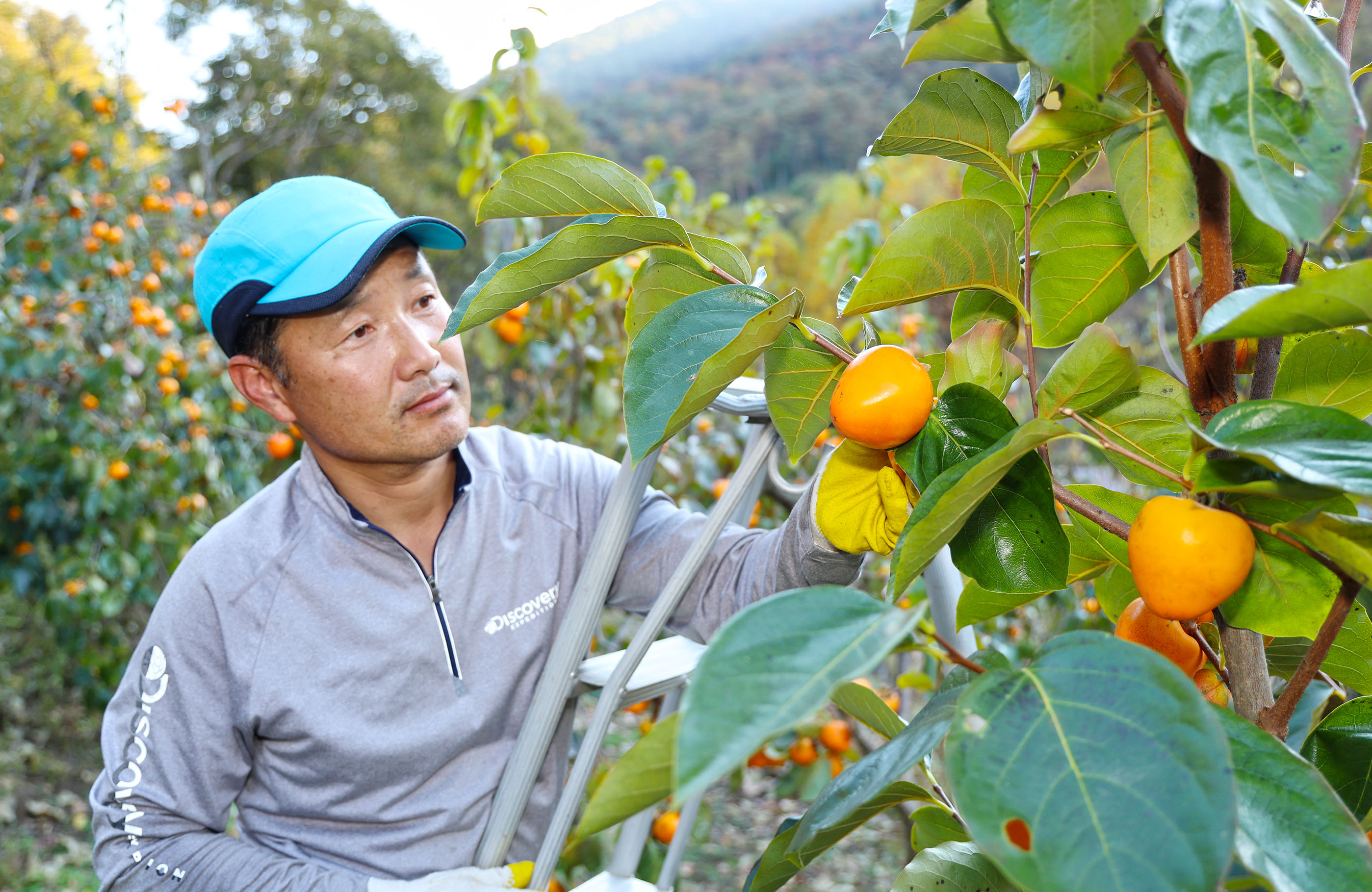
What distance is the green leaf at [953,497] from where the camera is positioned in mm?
410

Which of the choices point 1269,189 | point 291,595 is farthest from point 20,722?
point 1269,189

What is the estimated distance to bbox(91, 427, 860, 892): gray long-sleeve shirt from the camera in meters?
1.18

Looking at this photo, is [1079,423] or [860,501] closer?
[1079,423]

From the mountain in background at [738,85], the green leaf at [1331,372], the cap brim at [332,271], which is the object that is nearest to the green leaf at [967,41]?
the green leaf at [1331,372]

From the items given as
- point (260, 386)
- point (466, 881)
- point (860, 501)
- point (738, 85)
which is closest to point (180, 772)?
point (466, 881)

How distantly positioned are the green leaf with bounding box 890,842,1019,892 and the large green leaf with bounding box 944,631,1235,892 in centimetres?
24

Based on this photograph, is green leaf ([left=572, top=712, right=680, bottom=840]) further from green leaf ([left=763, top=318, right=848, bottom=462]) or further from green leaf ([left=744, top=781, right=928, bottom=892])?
green leaf ([left=763, top=318, right=848, bottom=462])

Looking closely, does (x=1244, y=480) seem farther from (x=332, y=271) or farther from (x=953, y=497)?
(x=332, y=271)

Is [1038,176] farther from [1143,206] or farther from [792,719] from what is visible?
[792,719]

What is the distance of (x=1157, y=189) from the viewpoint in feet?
1.67

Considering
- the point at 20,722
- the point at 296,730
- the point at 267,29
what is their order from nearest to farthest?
1. the point at 296,730
2. the point at 20,722
3. the point at 267,29

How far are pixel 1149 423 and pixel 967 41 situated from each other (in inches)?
10.0

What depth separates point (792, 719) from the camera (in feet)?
0.99

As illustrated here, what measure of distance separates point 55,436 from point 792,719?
139 inches
